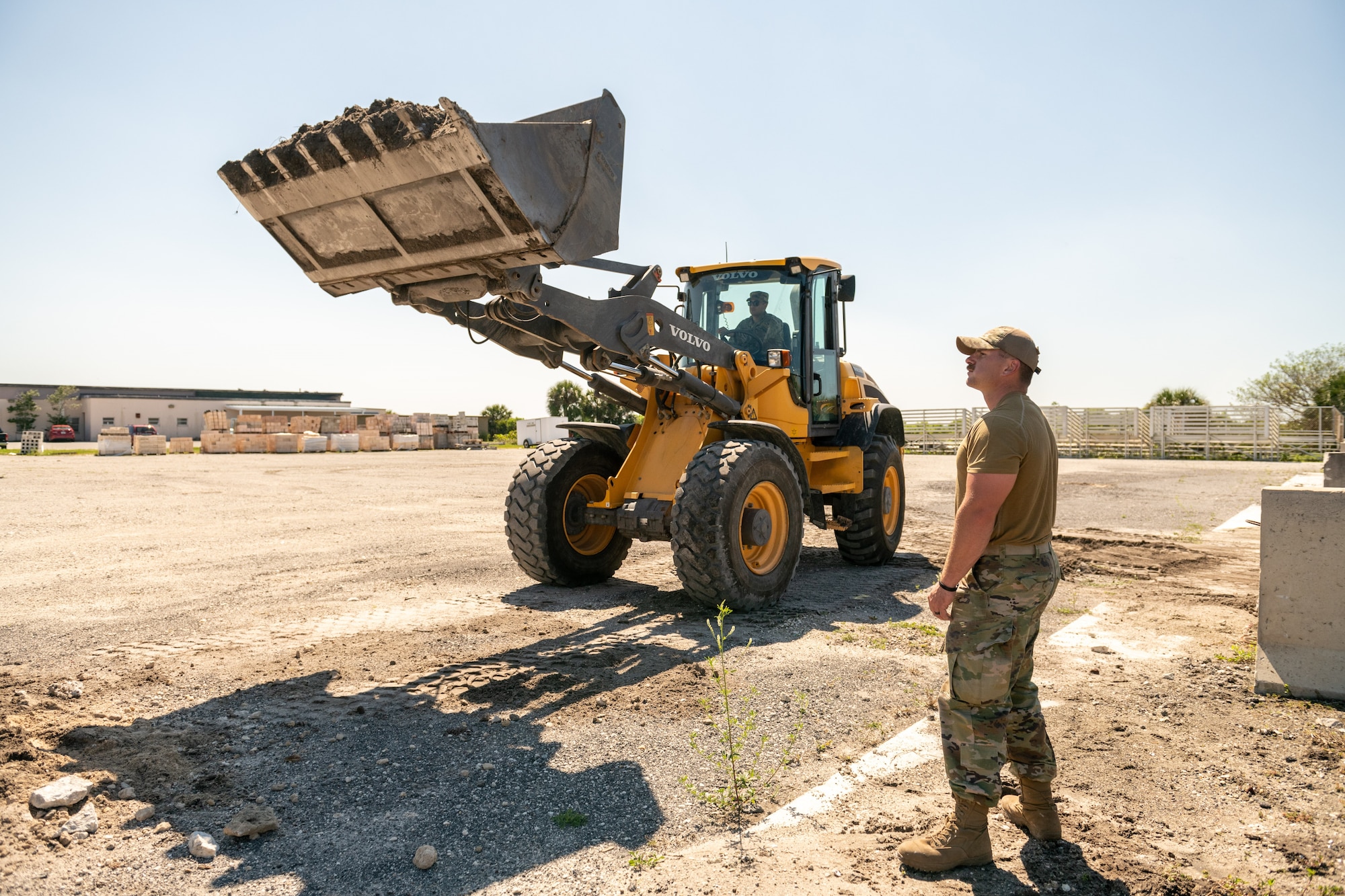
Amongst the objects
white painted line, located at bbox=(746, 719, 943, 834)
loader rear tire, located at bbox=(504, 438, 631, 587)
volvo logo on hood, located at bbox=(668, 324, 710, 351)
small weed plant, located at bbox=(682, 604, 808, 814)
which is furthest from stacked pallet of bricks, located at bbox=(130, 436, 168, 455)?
white painted line, located at bbox=(746, 719, 943, 834)

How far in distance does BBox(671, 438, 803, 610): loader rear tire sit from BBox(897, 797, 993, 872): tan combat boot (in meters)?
3.41

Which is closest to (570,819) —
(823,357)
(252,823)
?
(252,823)

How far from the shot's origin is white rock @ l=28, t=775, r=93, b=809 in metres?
3.22

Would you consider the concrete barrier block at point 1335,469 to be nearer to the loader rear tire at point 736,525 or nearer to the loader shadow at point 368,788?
the loader rear tire at point 736,525

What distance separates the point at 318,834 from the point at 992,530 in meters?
2.80

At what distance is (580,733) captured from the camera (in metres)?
4.20

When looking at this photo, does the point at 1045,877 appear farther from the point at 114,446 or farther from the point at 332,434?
the point at 332,434

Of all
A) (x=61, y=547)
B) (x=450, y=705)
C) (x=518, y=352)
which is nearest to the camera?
(x=450, y=705)

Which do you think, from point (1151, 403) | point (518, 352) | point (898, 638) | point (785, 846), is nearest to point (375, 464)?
point (518, 352)

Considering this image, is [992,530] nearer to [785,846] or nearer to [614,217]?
[785,846]

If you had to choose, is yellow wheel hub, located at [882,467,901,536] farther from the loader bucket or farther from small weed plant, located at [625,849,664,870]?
small weed plant, located at [625,849,664,870]

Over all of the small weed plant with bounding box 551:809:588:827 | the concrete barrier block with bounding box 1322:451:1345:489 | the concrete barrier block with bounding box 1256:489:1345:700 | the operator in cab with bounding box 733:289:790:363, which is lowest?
the small weed plant with bounding box 551:809:588:827

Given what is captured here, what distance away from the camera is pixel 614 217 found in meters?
5.45

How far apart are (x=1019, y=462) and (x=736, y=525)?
3.64 meters
